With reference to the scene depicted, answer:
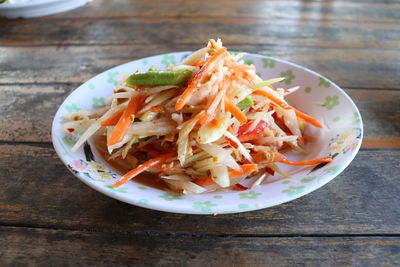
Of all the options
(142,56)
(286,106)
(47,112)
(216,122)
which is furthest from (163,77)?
(142,56)

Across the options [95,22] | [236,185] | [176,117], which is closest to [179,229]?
[236,185]

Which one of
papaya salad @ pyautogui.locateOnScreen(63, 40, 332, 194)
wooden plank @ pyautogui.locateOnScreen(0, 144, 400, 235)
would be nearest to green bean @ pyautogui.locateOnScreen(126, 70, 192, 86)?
papaya salad @ pyautogui.locateOnScreen(63, 40, 332, 194)

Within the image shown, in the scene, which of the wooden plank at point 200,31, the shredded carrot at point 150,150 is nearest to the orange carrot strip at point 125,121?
the shredded carrot at point 150,150

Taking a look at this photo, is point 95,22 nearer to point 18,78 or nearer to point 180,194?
point 18,78

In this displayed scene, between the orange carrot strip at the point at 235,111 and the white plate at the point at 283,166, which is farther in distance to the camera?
the orange carrot strip at the point at 235,111

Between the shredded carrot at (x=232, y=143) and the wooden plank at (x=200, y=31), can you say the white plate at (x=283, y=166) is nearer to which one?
the shredded carrot at (x=232, y=143)

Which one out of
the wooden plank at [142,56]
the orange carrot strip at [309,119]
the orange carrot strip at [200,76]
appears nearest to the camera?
the orange carrot strip at [200,76]
